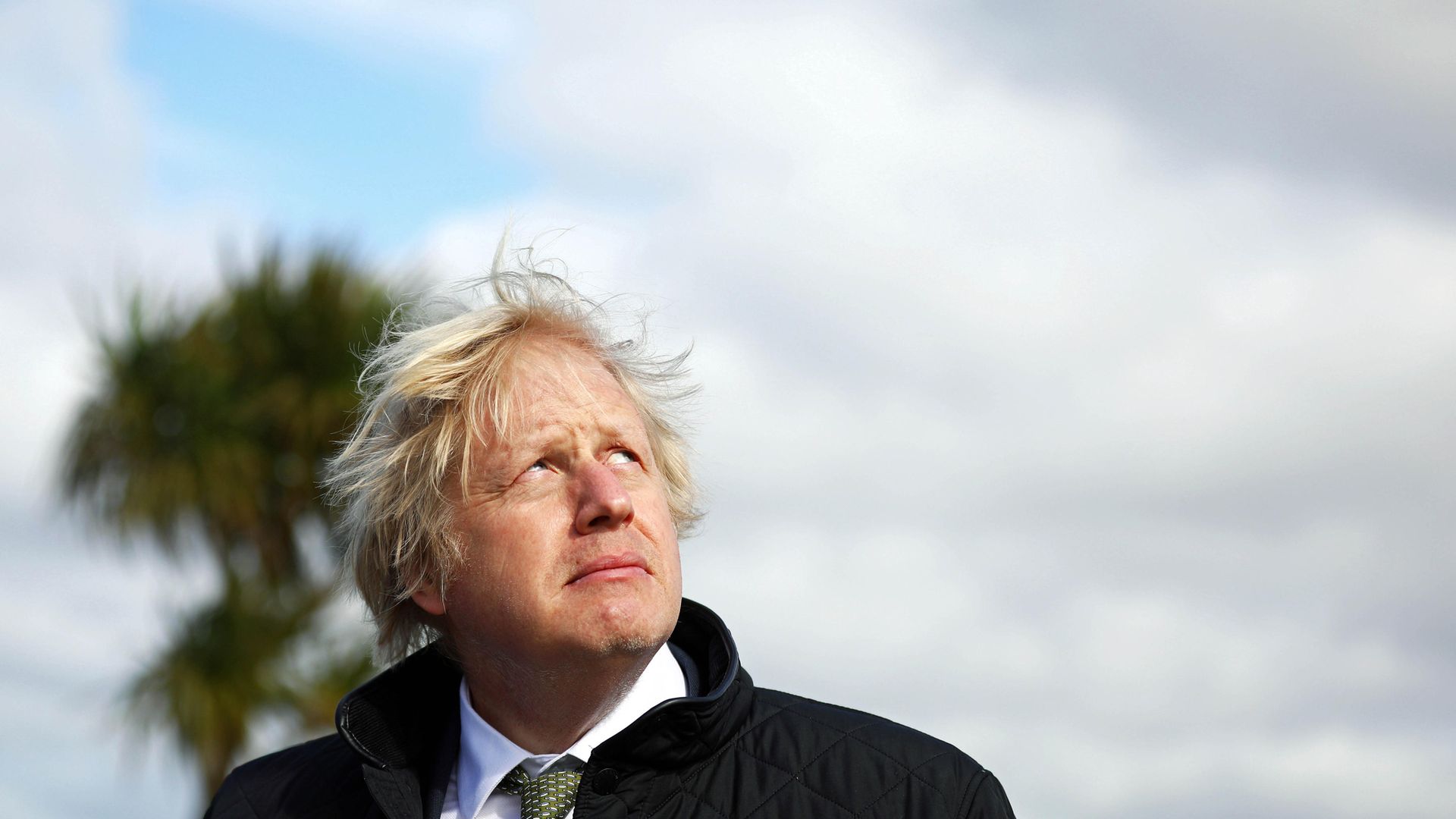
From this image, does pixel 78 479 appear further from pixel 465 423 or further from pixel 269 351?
pixel 465 423

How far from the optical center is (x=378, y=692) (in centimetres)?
328

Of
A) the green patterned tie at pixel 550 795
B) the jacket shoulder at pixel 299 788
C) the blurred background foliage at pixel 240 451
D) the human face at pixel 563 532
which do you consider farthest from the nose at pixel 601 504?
the blurred background foliage at pixel 240 451

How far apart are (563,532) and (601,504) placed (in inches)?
4.5

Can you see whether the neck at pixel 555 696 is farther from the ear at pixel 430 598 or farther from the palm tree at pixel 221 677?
the palm tree at pixel 221 677

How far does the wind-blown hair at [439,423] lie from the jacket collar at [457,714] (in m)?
0.19

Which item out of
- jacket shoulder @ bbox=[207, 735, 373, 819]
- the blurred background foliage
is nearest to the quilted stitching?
jacket shoulder @ bbox=[207, 735, 373, 819]

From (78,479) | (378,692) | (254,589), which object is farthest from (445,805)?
(78,479)

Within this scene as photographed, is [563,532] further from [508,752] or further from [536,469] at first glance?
[508,752]

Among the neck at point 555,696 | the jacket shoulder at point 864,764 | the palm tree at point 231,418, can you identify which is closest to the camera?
the jacket shoulder at point 864,764

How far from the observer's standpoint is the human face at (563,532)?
2912mm

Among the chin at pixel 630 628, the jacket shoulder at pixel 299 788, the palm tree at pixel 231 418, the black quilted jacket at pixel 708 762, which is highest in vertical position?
the palm tree at pixel 231 418

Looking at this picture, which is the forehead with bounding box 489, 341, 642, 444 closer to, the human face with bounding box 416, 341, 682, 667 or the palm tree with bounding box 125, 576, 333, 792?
the human face with bounding box 416, 341, 682, 667

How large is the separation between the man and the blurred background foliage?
918 centimetres

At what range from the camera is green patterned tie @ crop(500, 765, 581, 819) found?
2857 millimetres
